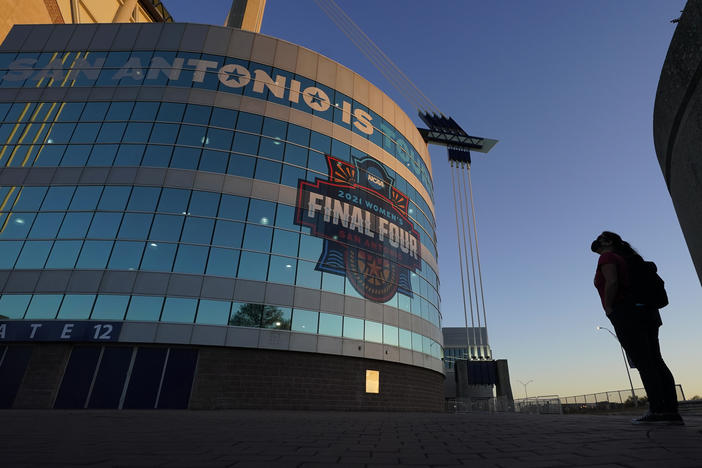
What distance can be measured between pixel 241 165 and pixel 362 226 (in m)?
8.09

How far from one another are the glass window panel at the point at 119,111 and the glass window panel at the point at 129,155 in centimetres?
226

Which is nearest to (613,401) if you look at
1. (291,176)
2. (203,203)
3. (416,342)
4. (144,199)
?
(416,342)

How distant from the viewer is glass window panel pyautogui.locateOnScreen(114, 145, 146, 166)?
18.5 metres

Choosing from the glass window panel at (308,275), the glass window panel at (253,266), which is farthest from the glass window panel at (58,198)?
the glass window panel at (308,275)

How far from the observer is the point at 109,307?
51.2 feet

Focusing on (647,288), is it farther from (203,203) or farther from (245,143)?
(245,143)

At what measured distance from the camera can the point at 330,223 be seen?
67.7ft

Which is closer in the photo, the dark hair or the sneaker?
the sneaker

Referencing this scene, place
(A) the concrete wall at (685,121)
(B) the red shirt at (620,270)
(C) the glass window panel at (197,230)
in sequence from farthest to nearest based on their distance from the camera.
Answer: (C) the glass window panel at (197,230), (B) the red shirt at (620,270), (A) the concrete wall at (685,121)

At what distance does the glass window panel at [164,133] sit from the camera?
19.2 metres

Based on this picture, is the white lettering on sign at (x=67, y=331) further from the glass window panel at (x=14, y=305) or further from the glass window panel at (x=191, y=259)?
the glass window panel at (x=191, y=259)

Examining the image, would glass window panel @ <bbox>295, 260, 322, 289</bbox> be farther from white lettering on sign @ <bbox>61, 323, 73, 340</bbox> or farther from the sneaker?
the sneaker

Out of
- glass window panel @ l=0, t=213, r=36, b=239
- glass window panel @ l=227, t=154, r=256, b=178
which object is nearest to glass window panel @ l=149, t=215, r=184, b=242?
glass window panel @ l=227, t=154, r=256, b=178

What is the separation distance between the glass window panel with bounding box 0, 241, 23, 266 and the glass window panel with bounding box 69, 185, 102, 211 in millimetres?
2889
